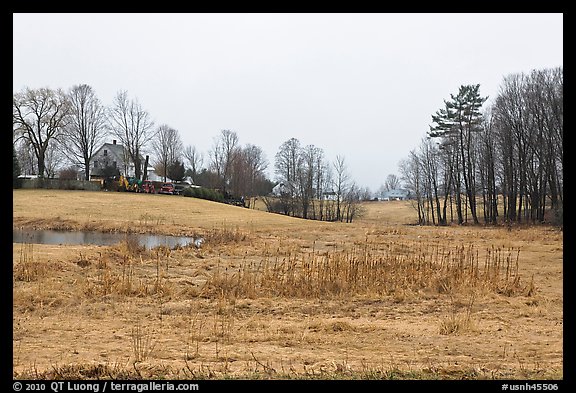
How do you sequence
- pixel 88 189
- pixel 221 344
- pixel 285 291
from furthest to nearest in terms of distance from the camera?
pixel 88 189, pixel 285 291, pixel 221 344

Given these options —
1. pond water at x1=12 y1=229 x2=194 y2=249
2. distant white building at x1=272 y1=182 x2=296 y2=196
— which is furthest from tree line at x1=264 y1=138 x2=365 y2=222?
pond water at x1=12 y1=229 x2=194 y2=249

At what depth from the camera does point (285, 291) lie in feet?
34.3

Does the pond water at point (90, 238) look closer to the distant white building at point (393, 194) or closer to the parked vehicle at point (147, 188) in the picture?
the parked vehicle at point (147, 188)

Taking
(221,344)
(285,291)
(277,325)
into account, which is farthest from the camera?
(285,291)

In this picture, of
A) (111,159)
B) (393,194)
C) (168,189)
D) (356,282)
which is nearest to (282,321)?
(356,282)

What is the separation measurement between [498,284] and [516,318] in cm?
276

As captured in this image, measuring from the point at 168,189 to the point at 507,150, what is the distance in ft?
125

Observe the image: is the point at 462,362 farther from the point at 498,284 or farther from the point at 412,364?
the point at 498,284

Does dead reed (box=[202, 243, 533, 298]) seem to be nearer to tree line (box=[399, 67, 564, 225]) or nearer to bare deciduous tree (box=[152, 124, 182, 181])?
tree line (box=[399, 67, 564, 225])

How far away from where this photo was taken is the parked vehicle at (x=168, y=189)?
199 feet

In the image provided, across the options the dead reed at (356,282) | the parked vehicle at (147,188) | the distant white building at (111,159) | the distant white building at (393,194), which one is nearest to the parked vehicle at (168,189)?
the parked vehicle at (147,188)

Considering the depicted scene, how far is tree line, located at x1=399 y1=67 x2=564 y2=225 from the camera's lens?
41.6 meters

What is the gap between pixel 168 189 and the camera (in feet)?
200
